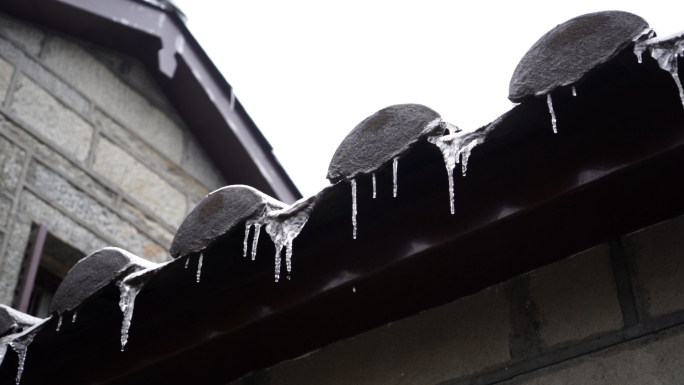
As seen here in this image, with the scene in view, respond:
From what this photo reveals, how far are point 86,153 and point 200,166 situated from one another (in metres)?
1.12

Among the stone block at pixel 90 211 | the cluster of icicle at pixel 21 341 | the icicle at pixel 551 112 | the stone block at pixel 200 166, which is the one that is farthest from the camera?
the stone block at pixel 200 166

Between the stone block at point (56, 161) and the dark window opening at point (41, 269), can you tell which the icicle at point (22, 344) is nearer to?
the dark window opening at point (41, 269)

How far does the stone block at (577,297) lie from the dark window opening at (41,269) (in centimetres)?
321

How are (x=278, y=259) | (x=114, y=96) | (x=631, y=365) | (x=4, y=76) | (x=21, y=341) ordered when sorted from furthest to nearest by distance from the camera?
(x=114, y=96) < (x=4, y=76) < (x=21, y=341) < (x=278, y=259) < (x=631, y=365)

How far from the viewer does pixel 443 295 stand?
2.74 meters

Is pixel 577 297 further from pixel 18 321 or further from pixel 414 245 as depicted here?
pixel 18 321

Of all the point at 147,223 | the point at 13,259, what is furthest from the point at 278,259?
the point at 147,223

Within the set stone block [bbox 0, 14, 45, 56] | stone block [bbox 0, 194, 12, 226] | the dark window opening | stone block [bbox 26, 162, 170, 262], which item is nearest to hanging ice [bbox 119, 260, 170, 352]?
the dark window opening

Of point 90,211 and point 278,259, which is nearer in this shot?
point 278,259

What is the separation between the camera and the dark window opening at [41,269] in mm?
4938

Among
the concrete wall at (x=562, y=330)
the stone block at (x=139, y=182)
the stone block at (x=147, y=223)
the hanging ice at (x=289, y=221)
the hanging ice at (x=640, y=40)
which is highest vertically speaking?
the stone block at (x=139, y=182)

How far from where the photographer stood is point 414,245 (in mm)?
2604

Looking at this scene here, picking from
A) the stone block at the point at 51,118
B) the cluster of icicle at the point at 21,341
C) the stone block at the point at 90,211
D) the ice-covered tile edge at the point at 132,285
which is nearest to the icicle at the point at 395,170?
the ice-covered tile edge at the point at 132,285

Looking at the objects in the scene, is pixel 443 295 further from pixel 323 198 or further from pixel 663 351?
pixel 663 351
